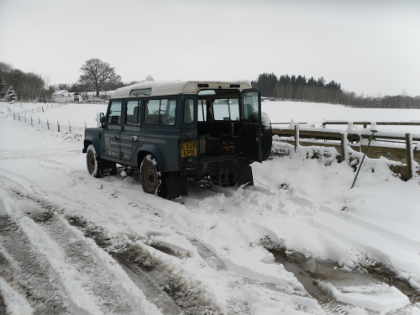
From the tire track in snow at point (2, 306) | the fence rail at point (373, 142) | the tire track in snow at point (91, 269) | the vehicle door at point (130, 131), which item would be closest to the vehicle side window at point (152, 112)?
the vehicle door at point (130, 131)

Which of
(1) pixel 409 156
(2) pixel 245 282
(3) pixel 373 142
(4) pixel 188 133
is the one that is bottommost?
(2) pixel 245 282

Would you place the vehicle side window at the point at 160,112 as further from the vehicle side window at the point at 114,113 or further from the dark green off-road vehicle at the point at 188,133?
the vehicle side window at the point at 114,113

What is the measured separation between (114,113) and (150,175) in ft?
7.78

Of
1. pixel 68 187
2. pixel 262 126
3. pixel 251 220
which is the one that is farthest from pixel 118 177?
pixel 251 220

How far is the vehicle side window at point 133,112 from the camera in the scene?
8.23 metres

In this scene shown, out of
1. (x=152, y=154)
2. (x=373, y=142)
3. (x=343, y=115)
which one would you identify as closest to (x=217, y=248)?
(x=152, y=154)

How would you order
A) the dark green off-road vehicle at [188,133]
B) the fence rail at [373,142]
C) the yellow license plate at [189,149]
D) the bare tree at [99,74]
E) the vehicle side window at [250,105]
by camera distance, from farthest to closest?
the bare tree at [99,74]
the vehicle side window at [250,105]
the fence rail at [373,142]
the dark green off-road vehicle at [188,133]
the yellow license plate at [189,149]

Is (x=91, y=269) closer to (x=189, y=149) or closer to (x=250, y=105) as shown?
(x=189, y=149)

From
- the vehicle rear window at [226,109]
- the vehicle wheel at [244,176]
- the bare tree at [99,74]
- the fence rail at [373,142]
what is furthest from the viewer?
the bare tree at [99,74]

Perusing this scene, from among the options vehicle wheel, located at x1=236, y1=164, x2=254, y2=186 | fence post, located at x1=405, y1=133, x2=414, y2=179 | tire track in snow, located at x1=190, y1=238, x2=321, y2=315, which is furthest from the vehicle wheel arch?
fence post, located at x1=405, y1=133, x2=414, y2=179

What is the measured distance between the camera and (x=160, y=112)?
7.45 metres

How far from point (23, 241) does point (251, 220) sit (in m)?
3.51

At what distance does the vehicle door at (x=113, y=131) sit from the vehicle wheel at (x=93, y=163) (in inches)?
20.2

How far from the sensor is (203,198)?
754 centimetres
